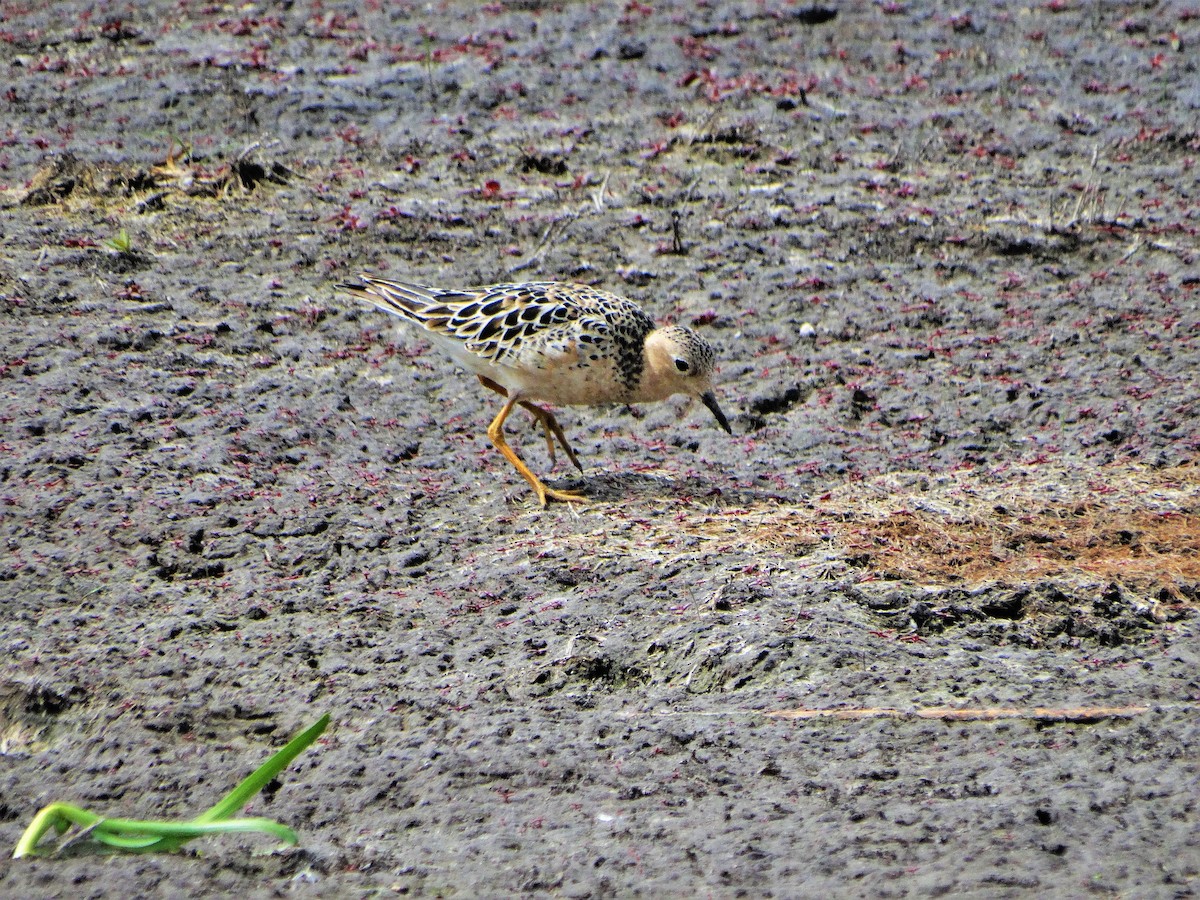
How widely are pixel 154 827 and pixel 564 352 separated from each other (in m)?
3.72

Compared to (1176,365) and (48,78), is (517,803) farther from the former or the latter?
(48,78)

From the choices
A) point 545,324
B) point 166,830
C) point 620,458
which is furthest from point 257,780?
point 620,458

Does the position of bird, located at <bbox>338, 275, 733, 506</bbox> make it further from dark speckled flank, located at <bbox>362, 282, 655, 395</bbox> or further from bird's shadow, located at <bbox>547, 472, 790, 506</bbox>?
bird's shadow, located at <bbox>547, 472, 790, 506</bbox>

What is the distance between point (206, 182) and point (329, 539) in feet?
14.9

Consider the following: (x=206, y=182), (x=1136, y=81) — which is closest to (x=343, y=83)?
(x=206, y=182)

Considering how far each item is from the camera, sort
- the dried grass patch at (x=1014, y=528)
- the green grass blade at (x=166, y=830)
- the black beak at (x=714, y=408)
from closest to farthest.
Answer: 1. the green grass blade at (x=166, y=830)
2. the dried grass patch at (x=1014, y=528)
3. the black beak at (x=714, y=408)

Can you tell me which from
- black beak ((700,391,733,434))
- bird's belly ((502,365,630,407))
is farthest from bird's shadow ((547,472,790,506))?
bird's belly ((502,365,630,407))

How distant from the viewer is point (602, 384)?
7000 millimetres

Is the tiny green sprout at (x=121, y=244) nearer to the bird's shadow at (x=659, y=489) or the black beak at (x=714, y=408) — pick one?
the bird's shadow at (x=659, y=489)

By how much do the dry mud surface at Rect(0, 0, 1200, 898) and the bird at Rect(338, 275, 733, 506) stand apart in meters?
0.41

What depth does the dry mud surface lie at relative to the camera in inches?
161

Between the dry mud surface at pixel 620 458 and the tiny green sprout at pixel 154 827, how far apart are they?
0.23 feet

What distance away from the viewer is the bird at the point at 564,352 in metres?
6.87

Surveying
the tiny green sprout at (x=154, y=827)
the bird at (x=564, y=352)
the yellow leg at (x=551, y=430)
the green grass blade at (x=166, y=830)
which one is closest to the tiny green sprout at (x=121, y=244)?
the bird at (x=564, y=352)
